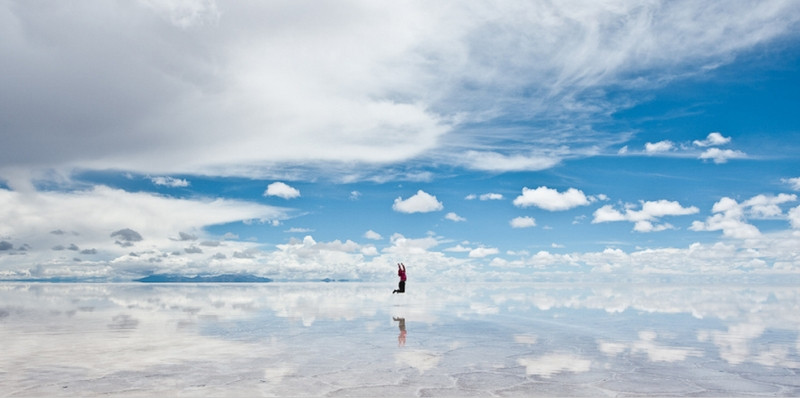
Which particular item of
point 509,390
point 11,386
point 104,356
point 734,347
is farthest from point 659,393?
Result: point 104,356

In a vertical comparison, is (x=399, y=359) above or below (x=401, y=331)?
below

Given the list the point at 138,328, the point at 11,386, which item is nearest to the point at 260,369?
the point at 11,386

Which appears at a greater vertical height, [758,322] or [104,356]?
[758,322]

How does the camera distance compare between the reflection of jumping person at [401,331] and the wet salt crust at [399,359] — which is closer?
the wet salt crust at [399,359]

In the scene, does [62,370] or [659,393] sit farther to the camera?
[62,370]

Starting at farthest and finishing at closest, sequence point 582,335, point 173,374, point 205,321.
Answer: point 205,321 → point 582,335 → point 173,374

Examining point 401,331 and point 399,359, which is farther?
point 401,331

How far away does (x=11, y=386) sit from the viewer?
10.4 metres

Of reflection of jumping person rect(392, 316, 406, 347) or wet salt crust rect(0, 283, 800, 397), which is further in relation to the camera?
reflection of jumping person rect(392, 316, 406, 347)

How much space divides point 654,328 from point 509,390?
14.3m

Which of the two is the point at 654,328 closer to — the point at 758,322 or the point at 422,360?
the point at 758,322

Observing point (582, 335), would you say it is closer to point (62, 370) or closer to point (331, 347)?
point (331, 347)

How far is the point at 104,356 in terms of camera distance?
14078 millimetres

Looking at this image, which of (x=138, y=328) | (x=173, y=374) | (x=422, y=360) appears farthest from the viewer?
(x=138, y=328)
